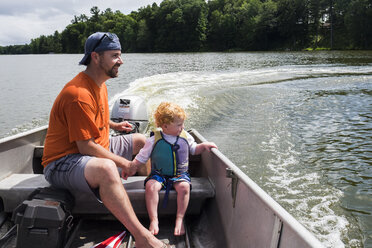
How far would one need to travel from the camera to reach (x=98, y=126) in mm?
2471

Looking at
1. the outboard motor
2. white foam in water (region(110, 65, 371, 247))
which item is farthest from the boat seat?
the outboard motor

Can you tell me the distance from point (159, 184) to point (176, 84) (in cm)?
1092

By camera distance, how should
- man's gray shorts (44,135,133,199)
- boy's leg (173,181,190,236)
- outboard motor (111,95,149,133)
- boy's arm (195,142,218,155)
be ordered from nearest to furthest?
1. man's gray shorts (44,135,133,199)
2. boy's leg (173,181,190,236)
3. boy's arm (195,142,218,155)
4. outboard motor (111,95,149,133)

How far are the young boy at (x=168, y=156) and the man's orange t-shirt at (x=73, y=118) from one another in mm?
467

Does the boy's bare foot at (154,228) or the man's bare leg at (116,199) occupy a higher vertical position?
the man's bare leg at (116,199)

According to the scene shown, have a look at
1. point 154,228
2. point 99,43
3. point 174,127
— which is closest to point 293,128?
point 174,127

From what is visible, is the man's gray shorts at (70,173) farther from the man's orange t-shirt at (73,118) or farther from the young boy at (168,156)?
the young boy at (168,156)

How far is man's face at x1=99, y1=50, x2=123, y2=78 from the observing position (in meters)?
2.47

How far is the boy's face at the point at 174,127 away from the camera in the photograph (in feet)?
8.82

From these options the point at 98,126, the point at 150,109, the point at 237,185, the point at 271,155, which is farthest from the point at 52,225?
the point at 150,109

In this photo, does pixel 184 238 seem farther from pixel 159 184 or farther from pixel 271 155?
pixel 271 155

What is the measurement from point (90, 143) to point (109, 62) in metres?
0.65

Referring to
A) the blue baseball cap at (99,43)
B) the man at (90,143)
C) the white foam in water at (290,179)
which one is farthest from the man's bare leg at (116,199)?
the white foam in water at (290,179)

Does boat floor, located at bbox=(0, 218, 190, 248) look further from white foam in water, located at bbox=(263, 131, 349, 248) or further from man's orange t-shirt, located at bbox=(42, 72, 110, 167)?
white foam in water, located at bbox=(263, 131, 349, 248)
